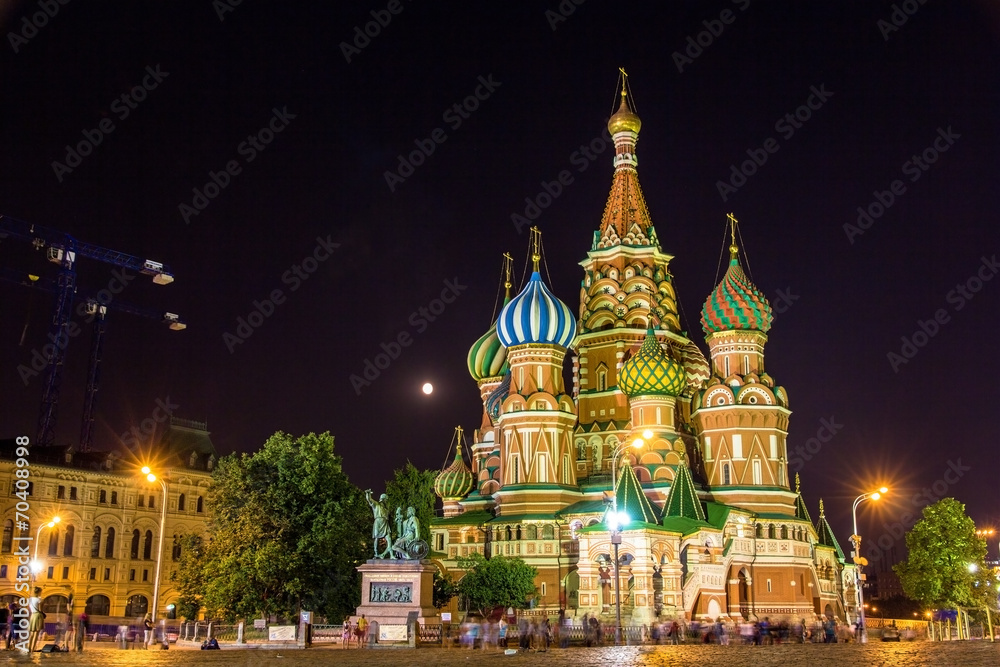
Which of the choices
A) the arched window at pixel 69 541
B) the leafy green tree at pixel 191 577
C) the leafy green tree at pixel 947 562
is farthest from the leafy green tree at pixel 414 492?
the leafy green tree at pixel 947 562

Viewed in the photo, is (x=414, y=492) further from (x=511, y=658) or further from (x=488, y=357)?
(x=511, y=658)

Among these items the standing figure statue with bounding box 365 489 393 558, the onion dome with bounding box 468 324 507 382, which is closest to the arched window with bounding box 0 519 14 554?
the onion dome with bounding box 468 324 507 382

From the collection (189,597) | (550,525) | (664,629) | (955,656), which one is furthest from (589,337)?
(955,656)

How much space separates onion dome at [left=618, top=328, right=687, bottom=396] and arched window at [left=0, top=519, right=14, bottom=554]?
124 ft

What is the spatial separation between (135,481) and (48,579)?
9189 millimetres

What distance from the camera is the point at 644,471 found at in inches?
2493

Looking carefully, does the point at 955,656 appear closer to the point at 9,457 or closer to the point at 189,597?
the point at 189,597

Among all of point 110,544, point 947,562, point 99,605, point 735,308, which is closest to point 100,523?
point 110,544

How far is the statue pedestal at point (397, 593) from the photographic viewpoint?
37.3 m

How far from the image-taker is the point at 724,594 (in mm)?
57312

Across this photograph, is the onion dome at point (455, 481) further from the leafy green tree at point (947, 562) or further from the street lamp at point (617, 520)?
the leafy green tree at point (947, 562)

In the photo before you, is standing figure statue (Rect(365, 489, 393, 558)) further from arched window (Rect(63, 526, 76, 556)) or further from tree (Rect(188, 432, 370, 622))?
arched window (Rect(63, 526, 76, 556))

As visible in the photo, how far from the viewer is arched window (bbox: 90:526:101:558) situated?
228 feet

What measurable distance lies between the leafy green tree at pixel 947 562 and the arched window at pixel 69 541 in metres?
50.9
